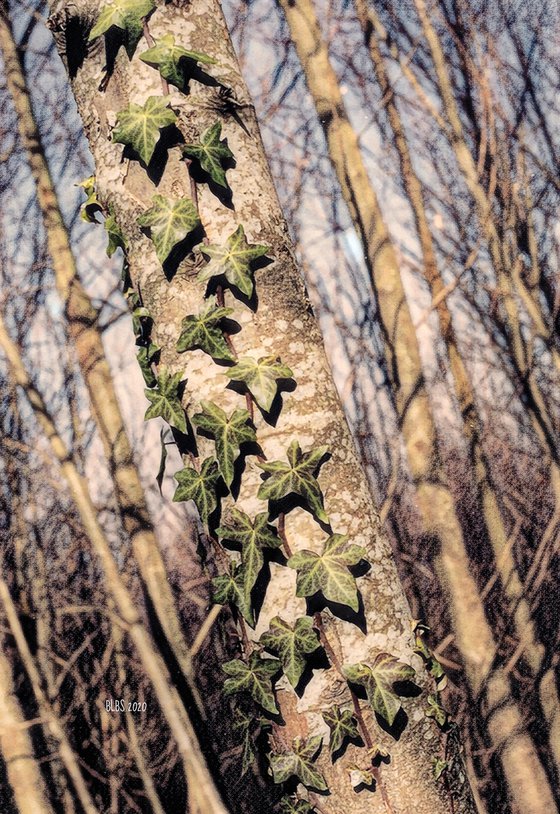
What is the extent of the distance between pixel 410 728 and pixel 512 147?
13.6 ft

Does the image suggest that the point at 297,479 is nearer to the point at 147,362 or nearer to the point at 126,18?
the point at 147,362

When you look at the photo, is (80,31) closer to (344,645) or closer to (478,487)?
(344,645)

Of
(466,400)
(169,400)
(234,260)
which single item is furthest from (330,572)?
(466,400)

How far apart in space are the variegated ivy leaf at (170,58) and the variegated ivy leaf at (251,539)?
1.98 feet

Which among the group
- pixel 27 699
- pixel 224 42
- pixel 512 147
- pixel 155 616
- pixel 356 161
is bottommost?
pixel 27 699

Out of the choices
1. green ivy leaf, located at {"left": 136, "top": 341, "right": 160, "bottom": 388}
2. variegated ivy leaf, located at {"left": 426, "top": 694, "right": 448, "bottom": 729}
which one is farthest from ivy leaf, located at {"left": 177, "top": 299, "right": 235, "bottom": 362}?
variegated ivy leaf, located at {"left": 426, "top": 694, "right": 448, "bottom": 729}

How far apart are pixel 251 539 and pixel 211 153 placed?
52 cm

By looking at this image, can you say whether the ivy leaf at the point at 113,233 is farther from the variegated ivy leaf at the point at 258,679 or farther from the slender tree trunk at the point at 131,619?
the slender tree trunk at the point at 131,619

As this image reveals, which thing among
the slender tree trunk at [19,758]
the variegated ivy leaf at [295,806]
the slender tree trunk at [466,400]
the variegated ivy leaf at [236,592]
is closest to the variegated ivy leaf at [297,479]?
the variegated ivy leaf at [236,592]

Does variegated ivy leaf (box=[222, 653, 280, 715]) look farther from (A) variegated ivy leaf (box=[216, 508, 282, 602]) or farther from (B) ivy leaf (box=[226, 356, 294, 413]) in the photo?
(B) ivy leaf (box=[226, 356, 294, 413])

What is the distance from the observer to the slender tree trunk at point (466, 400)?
376 cm

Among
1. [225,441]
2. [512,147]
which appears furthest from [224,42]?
[512,147]

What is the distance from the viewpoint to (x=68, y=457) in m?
3.95

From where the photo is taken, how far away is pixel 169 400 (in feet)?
2.99
